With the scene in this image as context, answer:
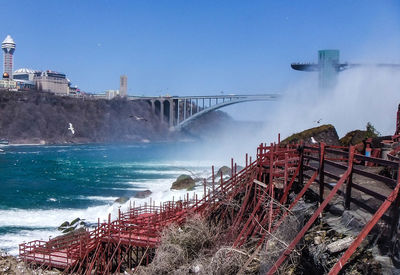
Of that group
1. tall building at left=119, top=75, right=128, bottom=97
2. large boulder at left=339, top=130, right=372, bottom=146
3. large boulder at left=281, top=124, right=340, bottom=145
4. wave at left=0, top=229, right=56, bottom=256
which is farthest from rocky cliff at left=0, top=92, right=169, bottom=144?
large boulder at left=339, top=130, right=372, bottom=146

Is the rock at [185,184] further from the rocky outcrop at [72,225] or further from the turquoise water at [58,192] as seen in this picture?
the rocky outcrop at [72,225]

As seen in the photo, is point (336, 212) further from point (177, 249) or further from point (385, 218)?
point (177, 249)

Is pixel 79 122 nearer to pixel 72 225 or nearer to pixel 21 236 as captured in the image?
pixel 72 225

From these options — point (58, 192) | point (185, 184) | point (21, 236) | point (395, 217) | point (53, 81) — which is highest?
point (53, 81)

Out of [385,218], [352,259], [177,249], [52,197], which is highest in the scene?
[385,218]

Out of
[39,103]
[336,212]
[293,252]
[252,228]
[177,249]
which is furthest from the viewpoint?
[39,103]

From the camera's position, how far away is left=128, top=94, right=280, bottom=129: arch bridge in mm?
70125

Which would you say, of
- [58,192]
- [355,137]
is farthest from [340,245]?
[58,192]

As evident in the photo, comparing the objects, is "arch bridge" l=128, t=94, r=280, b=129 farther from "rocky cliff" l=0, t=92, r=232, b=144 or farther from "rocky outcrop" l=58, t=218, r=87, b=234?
"rocky outcrop" l=58, t=218, r=87, b=234

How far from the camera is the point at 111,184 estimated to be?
33000mm

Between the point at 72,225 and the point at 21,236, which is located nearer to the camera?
the point at 21,236

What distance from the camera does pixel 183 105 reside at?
88.9 meters

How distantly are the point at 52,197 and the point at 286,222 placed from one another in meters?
23.9

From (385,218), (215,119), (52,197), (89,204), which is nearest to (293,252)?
(385,218)
